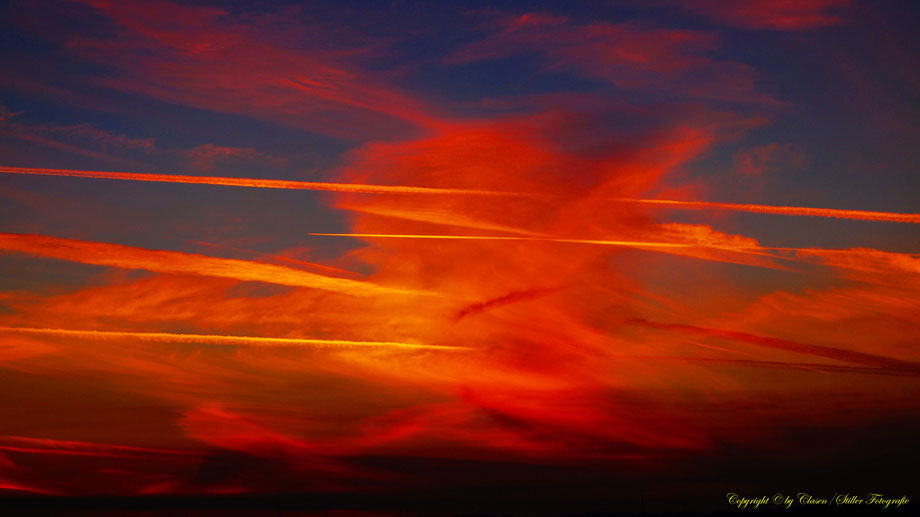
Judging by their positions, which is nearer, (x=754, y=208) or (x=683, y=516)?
(x=754, y=208)

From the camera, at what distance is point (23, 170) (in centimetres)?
2994

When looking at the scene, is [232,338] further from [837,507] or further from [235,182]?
[837,507]

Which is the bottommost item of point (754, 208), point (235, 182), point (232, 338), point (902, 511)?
point (902, 511)

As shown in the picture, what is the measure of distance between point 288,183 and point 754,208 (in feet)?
66.0

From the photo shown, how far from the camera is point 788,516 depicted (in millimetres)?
57500

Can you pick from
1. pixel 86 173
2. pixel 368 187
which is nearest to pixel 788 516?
pixel 368 187

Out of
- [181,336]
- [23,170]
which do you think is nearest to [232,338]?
[181,336]

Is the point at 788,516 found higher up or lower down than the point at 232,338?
lower down

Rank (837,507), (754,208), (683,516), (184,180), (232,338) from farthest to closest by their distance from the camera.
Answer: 1. (837,507)
2. (683,516)
3. (232,338)
4. (754,208)
5. (184,180)

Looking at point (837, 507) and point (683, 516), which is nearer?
point (683, 516)

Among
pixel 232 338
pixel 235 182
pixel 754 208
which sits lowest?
pixel 232 338

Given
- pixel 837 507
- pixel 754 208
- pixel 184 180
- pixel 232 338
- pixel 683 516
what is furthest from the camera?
pixel 837 507

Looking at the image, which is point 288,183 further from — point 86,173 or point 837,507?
point 837,507

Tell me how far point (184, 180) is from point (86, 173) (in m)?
4.16
